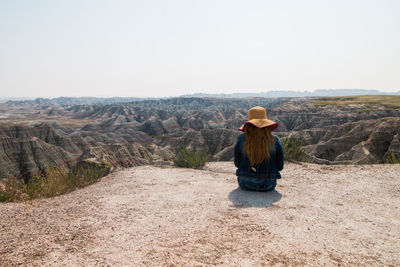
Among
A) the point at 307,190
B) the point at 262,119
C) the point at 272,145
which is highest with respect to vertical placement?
the point at 262,119

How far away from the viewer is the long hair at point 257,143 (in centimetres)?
559

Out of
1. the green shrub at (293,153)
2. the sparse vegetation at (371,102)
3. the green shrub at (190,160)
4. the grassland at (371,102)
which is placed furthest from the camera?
the grassland at (371,102)

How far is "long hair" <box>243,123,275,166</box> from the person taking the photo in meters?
5.59

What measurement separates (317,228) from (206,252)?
6.37ft

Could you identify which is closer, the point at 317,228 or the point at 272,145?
the point at 317,228

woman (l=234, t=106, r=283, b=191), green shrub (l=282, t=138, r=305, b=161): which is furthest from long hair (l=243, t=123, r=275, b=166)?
green shrub (l=282, t=138, r=305, b=161)

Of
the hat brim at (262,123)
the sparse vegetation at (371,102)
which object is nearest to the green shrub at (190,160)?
the hat brim at (262,123)

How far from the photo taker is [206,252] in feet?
10.7

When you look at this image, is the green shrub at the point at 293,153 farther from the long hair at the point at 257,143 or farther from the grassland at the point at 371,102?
the grassland at the point at 371,102

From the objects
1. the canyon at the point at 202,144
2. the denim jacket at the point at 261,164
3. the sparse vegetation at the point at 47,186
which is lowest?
the canyon at the point at 202,144

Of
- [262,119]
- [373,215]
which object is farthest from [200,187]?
[373,215]

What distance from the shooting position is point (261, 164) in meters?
5.73

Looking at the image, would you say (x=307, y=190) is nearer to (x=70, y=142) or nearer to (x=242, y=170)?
(x=242, y=170)

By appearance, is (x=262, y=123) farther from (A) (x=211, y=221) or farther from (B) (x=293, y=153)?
(B) (x=293, y=153)
